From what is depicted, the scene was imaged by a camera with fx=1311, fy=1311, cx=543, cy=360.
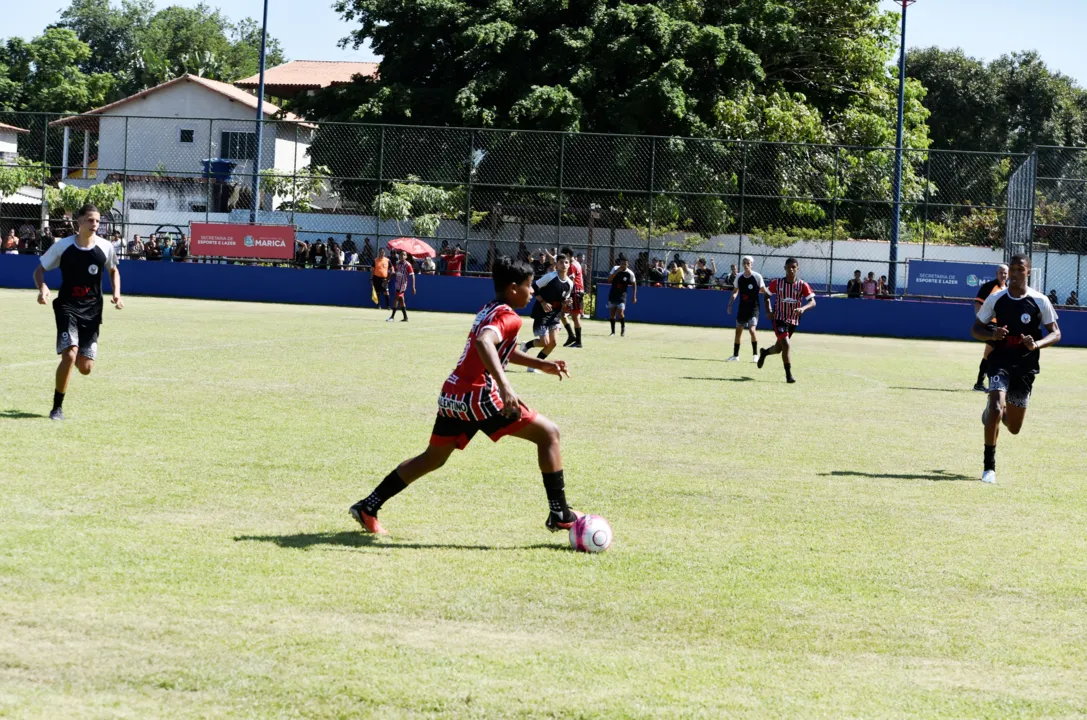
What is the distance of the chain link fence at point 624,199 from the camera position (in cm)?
3709

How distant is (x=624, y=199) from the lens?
38.8 metres

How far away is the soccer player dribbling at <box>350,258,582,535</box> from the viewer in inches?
283

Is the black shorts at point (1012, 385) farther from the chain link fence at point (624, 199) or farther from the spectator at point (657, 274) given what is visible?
the spectator at point (657, 274)

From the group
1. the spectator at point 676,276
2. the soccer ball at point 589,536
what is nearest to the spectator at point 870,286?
the spectator at point 676,276

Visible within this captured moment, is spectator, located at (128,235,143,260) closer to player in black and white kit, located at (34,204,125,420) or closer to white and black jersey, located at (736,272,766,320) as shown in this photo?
white and black jersey, located at (736,272,766,320)

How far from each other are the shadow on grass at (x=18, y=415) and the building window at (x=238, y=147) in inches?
1258

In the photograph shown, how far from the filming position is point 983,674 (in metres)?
5.29

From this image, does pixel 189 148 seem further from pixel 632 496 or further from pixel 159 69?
pixel 159 69

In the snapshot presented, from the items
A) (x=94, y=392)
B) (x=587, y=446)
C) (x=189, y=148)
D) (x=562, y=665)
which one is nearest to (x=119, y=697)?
(x=562, y=665)

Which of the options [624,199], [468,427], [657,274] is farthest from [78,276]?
[624,199]

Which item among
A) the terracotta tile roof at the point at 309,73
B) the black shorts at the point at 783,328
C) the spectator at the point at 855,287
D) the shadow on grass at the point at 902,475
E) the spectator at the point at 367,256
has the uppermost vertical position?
the terracotta tile roof at the point at 309,73

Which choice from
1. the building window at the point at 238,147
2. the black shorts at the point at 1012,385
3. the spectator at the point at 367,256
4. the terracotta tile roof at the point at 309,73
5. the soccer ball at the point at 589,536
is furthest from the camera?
the terracotta tile roof at the point at 309,73

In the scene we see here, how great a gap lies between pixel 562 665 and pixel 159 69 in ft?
291

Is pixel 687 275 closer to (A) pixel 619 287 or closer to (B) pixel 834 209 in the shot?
(B) pixel 834 209
